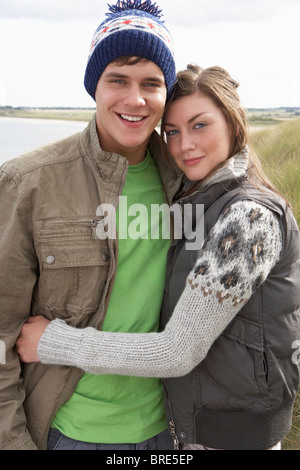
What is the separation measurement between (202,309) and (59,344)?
58 cm

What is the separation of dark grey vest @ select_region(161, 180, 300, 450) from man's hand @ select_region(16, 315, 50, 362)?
505 millimetres

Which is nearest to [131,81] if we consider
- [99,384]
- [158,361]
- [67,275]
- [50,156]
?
[50,156]

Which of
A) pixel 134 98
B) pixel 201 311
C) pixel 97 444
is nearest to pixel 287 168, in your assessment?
pixel 134 98

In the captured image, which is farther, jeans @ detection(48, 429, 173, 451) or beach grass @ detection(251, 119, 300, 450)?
beach grass @ detection(251, 119, 300, 450)

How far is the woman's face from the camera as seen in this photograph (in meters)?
2.06

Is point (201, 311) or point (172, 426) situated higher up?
point (201, 311)

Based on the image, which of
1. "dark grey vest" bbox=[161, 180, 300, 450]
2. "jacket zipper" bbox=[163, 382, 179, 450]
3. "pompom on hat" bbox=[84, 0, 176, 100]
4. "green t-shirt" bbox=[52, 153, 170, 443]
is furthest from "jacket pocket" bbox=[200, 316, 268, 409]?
"pompom on hat" bbox=[84, 0, 176, 100]

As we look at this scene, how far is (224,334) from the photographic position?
178 centimetres

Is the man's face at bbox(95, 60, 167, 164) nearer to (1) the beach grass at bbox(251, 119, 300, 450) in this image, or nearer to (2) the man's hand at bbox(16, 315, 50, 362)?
(1) the beach grass at bbox(251, 119, 300, 450)

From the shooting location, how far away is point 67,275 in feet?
6.16

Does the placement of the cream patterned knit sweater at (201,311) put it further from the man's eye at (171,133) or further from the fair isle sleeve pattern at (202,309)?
the man's eye at (171,133)

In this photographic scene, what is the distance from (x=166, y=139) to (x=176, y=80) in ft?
0.92

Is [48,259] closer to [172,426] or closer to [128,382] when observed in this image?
[128,382]

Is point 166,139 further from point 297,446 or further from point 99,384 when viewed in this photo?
point 297,446
